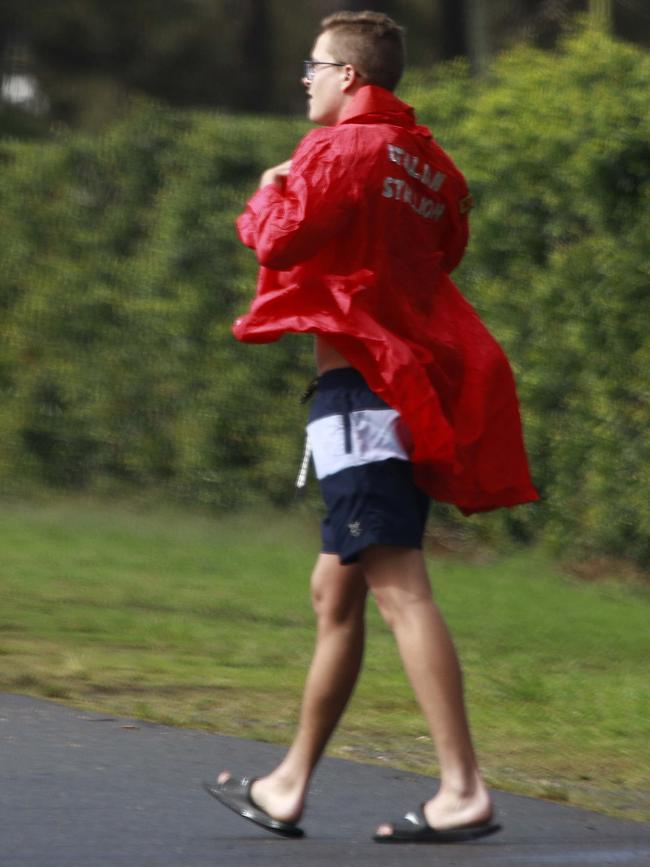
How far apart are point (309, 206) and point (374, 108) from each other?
0.37 metres

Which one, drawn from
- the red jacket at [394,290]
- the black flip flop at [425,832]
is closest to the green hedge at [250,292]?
the red jacket at [394,290]

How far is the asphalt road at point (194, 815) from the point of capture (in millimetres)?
3990

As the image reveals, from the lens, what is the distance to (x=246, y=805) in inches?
166

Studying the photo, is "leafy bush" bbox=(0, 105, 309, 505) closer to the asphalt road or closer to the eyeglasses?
the asphalt road

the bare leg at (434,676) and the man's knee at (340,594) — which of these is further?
the man's knee at (340,594)

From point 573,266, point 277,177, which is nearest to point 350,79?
point 277,177

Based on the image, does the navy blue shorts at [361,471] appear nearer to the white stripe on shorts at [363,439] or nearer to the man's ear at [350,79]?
the white stripe on shorts at [363,439]

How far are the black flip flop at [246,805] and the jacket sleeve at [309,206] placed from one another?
121 cm

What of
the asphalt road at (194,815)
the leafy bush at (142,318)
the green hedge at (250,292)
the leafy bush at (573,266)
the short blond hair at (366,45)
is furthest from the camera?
the leafy bush at (142,318)

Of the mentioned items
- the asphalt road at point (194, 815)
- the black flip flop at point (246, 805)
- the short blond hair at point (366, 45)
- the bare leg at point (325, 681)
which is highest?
the short blond hair at point (366, 45)

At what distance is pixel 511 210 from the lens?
1034cm

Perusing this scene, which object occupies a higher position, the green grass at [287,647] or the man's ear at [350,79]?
the man's ear at [350,79]

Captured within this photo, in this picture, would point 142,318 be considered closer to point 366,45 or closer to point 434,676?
point 366,45

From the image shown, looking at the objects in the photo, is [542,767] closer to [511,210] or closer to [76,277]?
[511,210]
